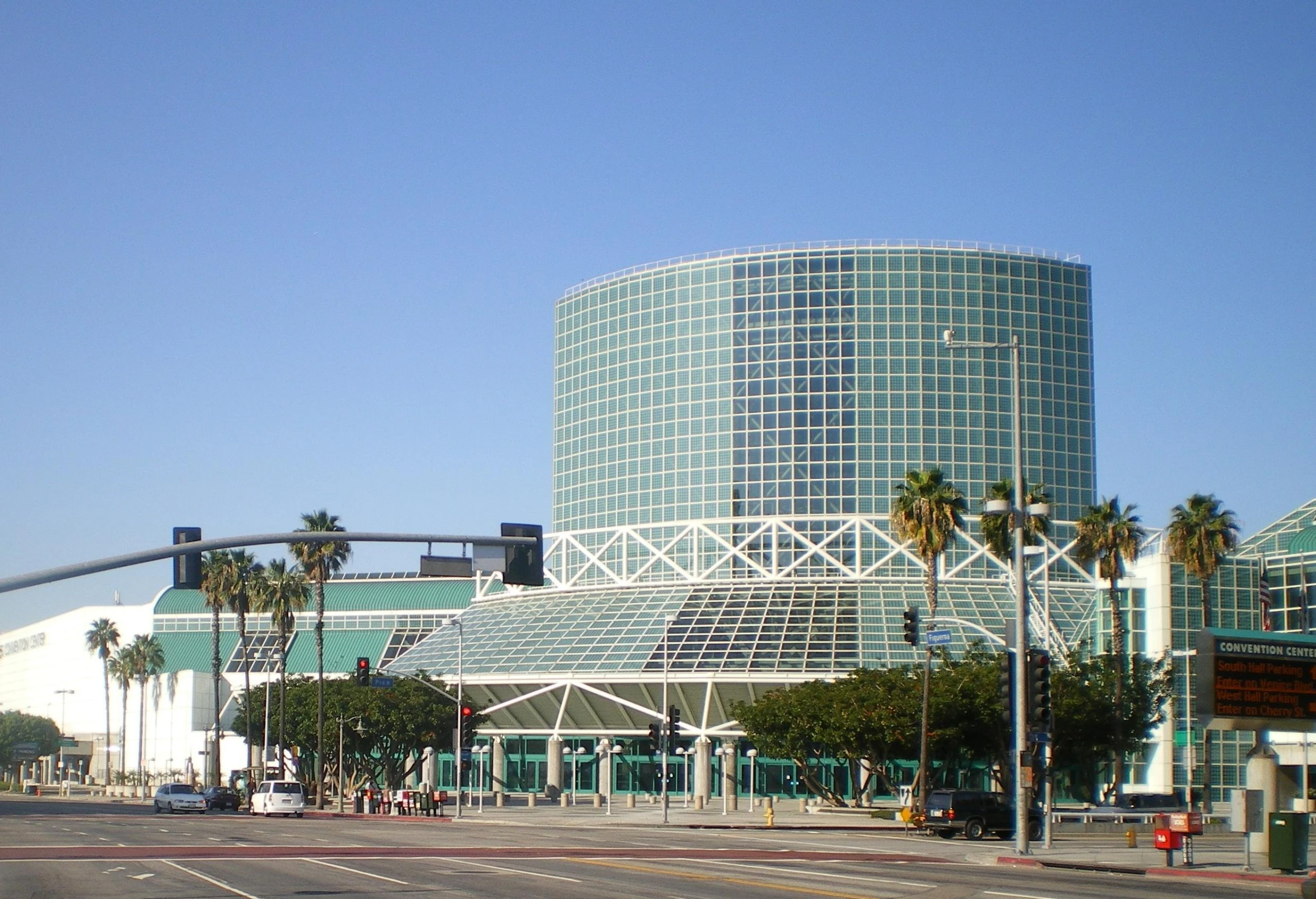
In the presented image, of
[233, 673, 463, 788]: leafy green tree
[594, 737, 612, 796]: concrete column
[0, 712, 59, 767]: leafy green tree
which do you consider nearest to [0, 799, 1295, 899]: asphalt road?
[233, 673, 463, 788]: leafy green tree

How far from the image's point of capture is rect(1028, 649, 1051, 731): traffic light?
143 ft

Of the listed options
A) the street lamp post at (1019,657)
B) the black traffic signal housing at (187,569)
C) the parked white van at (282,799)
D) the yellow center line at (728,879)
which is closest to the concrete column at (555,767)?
the parked white van at (282,799)

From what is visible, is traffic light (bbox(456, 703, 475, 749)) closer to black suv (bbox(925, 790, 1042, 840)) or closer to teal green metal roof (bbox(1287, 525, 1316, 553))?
black suv (bbox(925, 790, 1042, 840))

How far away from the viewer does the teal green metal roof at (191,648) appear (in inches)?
6250

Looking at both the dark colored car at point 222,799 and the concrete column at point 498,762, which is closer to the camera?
the dark colored car at point 222,799

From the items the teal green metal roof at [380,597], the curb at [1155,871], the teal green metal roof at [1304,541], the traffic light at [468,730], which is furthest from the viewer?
the teal green metal roof at [380,597]

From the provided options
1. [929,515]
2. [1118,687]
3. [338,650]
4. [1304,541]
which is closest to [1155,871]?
[929,515]

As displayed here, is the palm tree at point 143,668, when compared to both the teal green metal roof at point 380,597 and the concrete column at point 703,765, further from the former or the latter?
the concrete column at point 703,765

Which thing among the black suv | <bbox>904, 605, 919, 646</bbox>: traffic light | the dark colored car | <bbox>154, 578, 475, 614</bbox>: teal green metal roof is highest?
<bbox>154, 578, 475, 614</bbox>: teal green metal roof

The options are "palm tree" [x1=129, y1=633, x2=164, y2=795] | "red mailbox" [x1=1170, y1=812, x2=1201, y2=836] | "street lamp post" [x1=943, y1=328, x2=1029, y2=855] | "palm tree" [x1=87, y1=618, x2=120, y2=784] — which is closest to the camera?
"red mailbox" [x1=1170, y1=812, x2=1201, y2=836]

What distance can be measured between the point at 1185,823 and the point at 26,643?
176 meters

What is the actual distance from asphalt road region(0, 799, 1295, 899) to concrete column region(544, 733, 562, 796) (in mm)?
42645

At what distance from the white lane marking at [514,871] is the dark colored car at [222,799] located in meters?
53.2

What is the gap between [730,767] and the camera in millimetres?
97750
